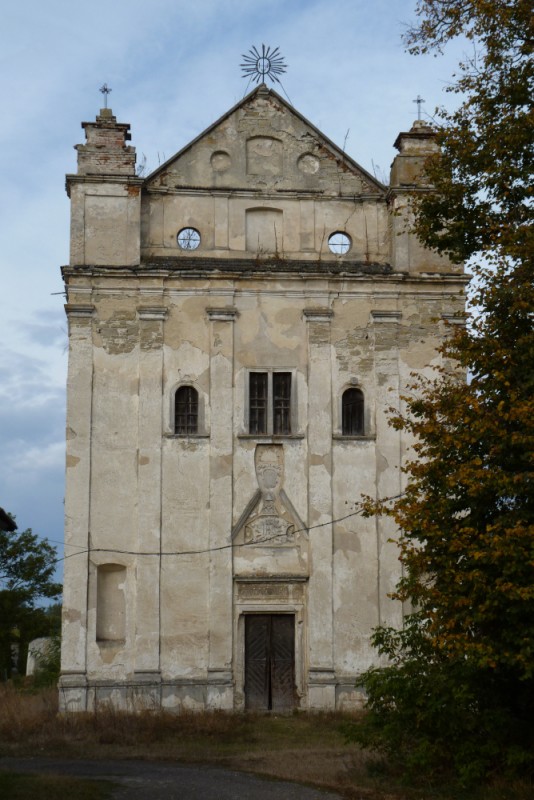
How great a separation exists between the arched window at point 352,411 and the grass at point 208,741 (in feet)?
18.7

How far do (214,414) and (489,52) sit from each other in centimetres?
1113

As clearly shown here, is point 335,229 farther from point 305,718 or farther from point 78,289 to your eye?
point 305,718

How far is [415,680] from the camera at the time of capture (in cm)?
1408

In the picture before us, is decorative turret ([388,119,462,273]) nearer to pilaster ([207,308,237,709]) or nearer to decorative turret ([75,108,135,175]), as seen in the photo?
pilaster ([207,308,237,709])

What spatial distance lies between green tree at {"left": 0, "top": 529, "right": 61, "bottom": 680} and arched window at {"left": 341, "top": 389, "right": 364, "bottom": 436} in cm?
1642

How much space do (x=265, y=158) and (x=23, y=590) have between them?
19.1 meters

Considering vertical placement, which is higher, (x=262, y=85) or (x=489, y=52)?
(x=262, y=85)

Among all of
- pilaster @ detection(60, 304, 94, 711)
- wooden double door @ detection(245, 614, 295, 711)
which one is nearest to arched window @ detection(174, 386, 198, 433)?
pilaster @ detection(60, 304, 94, 711)

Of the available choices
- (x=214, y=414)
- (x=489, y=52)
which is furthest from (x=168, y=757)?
(x=489, y=52)

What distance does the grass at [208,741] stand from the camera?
15195 mm

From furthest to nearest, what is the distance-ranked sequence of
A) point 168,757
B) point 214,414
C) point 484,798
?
point 214,414 < point 168,757 < point 484,798

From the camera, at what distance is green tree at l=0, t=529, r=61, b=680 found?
117 ft

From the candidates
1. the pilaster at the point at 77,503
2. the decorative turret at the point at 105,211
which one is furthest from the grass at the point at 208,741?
the decorative turret at the point at 105,211

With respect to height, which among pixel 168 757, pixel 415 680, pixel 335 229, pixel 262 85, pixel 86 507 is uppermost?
pixel 262 85
